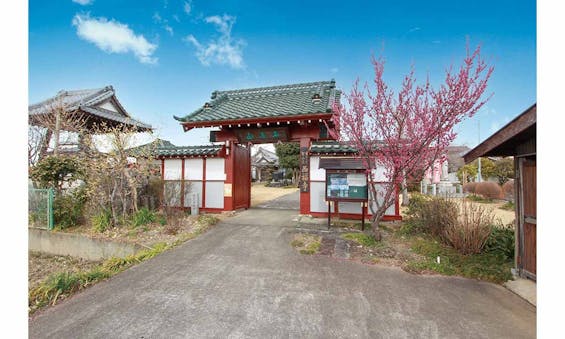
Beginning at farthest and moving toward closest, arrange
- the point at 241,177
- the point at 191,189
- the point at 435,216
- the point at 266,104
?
the point at 266,104
the point at 241,177
the point at 191,189
the point at 435,216

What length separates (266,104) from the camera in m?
9.66

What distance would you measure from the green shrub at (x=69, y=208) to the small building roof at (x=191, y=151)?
2.87 m

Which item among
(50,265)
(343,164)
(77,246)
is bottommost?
(50,265)

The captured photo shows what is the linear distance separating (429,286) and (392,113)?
10.8ft

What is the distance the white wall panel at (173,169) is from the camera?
915cm

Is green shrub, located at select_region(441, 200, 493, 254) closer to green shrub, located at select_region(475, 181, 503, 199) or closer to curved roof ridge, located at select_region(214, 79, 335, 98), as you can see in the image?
curved roof ridge, located at select_region(214, 79, 335, 98)

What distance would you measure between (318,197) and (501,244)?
15.2 ft

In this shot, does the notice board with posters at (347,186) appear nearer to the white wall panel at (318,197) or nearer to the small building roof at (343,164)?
the small building roof at (343,164)

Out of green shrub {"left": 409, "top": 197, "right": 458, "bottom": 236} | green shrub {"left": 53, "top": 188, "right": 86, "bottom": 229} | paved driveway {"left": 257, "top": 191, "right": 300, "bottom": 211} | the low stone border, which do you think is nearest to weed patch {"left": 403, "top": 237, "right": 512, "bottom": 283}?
green shrub {"left": 409, "top": 197, "right": 458, "bottom": 236}

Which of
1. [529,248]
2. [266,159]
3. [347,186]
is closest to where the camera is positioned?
[529,248]

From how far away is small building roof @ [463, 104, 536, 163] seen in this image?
9.41 feet

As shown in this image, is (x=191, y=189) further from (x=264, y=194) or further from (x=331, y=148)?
(x=264, y=194)

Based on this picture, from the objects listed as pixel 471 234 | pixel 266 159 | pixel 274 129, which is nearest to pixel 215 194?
pixel 274 129

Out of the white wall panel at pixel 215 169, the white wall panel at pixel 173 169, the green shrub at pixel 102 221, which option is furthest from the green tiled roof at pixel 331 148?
the green shrub at pixel 102 221
